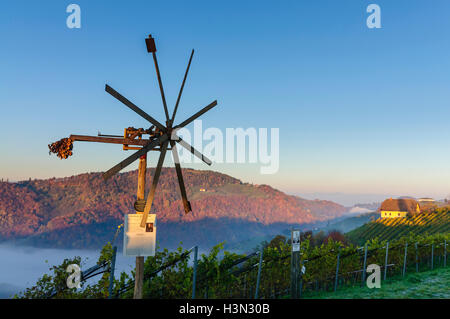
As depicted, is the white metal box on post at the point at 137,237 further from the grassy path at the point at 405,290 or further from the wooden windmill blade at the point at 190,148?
the grassy path at the point at 405,290

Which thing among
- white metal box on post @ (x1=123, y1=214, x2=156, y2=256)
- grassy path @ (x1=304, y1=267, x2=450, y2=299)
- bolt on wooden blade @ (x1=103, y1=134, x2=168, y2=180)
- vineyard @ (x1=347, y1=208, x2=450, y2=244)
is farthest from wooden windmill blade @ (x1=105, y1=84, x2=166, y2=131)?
vineyard @ (x1=347, y1=208, x2=450, y2=244)

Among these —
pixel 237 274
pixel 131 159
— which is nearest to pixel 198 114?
pixel 131 159

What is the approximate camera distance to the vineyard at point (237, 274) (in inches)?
412

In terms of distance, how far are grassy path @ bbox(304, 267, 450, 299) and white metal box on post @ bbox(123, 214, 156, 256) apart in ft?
25.2

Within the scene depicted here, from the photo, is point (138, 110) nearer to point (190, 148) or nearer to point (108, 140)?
point (108, 140)

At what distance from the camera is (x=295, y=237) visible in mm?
12234

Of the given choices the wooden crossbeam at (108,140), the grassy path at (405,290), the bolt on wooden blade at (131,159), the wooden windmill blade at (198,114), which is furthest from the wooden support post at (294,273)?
the wooden crossbeam at (108,140)

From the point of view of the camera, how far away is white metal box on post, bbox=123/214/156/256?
10.1m

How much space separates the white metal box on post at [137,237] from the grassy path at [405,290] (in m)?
7.67

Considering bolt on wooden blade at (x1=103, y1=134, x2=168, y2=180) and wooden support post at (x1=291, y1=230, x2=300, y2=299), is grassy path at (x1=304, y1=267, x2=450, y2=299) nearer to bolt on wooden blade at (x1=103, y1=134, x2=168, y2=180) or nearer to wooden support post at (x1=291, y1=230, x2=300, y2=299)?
wooden support post at (x1=291, y1=230, x2=300, y2=299)

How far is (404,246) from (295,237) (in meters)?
12.3

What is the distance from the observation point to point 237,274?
515 inches

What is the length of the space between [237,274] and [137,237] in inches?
177
